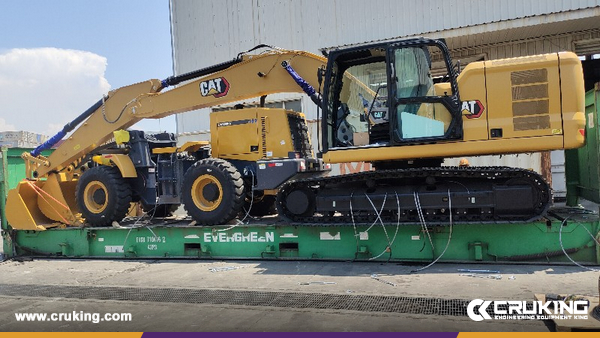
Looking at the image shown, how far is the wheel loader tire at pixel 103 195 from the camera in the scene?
29.7 ft

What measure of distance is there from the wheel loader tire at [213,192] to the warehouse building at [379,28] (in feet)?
16.8

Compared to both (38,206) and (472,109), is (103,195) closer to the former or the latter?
(38,206)

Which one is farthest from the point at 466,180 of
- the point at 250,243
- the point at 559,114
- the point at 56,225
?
the point at 56,225

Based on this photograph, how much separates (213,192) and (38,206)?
13.5 feet

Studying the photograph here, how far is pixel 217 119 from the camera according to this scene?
8.92m

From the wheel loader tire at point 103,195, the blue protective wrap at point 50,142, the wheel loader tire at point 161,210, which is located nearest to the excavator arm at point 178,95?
the blue protective wrap at point 50,142

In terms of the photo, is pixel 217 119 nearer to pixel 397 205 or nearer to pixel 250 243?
pixel 250 243

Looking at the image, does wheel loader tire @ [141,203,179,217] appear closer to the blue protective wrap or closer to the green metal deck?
the green metal deck

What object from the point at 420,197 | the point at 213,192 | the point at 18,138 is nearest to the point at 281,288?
the point at 420,197

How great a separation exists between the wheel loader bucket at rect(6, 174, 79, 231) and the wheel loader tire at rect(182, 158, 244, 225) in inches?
118

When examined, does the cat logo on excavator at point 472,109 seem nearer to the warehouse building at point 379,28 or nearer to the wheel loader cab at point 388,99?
the wheel loader cab at point 388,99

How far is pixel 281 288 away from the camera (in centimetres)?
611

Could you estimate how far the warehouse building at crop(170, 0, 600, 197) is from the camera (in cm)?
1298

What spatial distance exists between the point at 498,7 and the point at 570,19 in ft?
5.85
